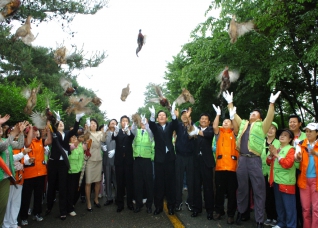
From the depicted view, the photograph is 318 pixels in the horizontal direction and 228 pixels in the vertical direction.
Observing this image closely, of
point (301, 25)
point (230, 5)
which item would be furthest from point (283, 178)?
point (230, 5)

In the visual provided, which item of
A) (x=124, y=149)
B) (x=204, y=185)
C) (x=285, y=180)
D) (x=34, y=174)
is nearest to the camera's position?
(x=285, y=180)

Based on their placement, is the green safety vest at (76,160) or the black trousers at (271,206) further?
the green safety vest at (76,160)

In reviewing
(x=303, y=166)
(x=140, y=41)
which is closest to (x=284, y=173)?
(x=303, y=166)

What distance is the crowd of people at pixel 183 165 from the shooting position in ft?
16.5

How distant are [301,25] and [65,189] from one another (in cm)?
840

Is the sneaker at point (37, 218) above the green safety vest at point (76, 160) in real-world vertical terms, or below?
below

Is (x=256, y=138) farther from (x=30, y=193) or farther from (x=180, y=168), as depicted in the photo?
(x=30, y=193)

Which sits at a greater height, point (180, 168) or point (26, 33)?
point (26, 33)

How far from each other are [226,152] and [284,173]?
3.45ft

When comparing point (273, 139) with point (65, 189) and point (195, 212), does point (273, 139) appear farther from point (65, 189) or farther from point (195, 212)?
point (65, 189)

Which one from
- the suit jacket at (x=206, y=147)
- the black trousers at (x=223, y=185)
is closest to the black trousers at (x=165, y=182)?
the suit jacket at (x=206, y=147)

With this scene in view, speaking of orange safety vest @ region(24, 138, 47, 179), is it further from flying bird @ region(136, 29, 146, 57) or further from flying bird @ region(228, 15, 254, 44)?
flying bird @ region(228, 15, 254, 44)

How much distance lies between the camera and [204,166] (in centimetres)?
604

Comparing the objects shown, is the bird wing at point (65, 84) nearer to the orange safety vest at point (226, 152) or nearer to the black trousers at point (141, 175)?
the black trousers at point (141, 175)
